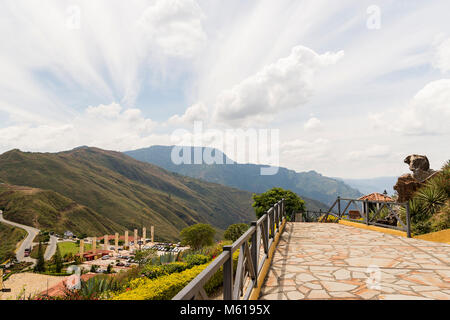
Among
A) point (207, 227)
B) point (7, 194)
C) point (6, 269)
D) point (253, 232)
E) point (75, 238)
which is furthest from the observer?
point (7, 194)

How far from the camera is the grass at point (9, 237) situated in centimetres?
8044

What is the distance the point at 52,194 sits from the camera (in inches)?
4218

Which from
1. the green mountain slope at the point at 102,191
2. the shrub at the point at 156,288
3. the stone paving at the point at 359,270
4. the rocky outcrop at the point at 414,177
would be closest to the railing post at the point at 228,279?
the stone paving at the point at 359,270

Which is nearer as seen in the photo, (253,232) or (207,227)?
(253,232)

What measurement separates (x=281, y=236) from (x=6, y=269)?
80.9 meters

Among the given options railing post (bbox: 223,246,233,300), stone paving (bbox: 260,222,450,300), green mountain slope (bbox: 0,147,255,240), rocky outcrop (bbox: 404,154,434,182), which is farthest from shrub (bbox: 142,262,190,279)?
green mountain slope (bbox: 0,147,255,240)

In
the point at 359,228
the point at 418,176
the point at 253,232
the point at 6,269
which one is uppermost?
the point at 418,176

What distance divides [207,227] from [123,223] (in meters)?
84.4

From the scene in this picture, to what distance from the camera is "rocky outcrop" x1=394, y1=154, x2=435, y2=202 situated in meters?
13.4

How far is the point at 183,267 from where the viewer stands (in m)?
8.09

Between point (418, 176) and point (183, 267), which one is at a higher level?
point (418, 176)
